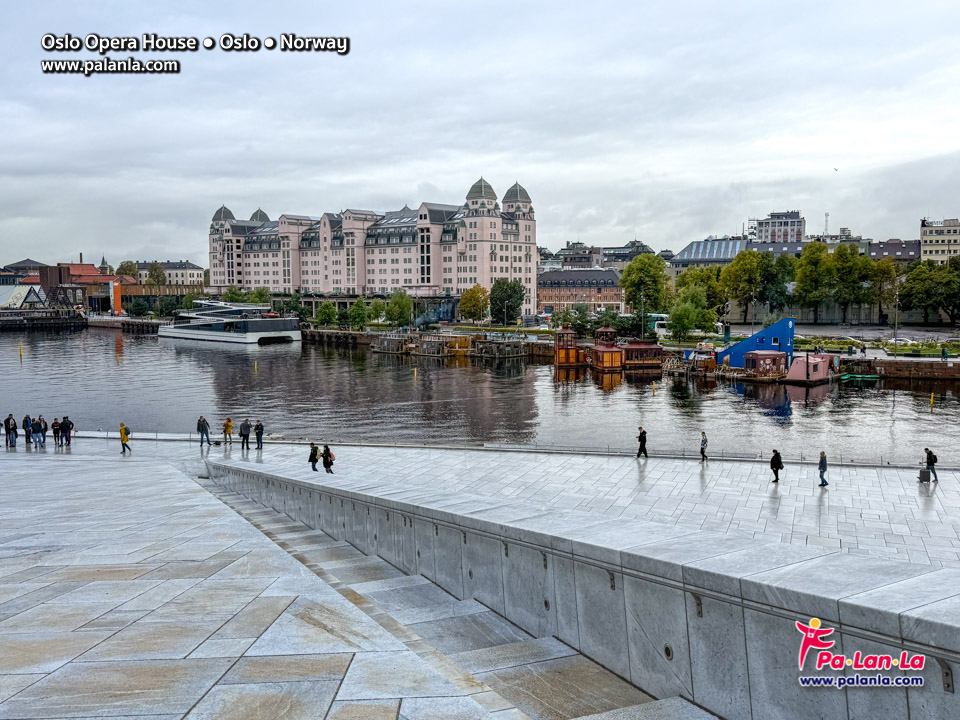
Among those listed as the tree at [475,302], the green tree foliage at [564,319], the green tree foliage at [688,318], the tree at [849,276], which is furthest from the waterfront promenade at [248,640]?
the tree at [475,302]

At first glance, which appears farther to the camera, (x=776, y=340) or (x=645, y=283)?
(x=645, y=283)

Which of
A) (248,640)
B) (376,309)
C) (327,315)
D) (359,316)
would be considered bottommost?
(248,640)

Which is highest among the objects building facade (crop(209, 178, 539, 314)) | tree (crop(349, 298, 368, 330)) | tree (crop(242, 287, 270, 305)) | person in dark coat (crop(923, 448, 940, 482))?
building facade (crop(209, 178, 539, 314))

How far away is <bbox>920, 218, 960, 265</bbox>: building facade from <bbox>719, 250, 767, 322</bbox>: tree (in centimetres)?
6084

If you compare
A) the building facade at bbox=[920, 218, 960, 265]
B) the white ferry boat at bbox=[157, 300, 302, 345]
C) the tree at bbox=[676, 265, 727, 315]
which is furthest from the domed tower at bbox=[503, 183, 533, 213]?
the building facade at bbox=[920, 218, 960, 265]

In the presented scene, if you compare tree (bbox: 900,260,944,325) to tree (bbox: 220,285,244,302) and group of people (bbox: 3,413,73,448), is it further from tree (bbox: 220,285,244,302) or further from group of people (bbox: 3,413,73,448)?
tree (bbox: 220,285,244,302)

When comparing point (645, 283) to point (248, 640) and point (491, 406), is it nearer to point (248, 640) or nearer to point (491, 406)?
point (491, 406)

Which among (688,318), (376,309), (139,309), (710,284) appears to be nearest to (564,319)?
(688,318)

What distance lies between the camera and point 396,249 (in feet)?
485

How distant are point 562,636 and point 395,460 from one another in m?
17.7

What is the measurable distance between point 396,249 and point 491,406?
326 feet

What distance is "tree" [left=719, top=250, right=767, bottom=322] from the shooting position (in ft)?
350

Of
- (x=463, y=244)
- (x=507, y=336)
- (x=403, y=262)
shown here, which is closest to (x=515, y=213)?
(x=463, y=244)

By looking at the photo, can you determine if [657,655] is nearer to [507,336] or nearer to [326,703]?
[326,703]
